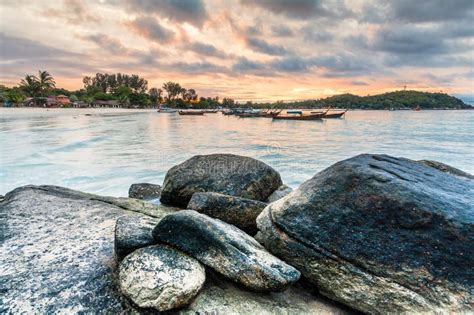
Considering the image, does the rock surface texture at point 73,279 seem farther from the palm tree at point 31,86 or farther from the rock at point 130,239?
the palm tree at point 31,86

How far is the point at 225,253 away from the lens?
8.23 feet

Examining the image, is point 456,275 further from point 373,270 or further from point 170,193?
point 170,193

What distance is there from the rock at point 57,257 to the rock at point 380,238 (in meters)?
1.55

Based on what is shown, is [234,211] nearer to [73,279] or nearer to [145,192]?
[73,279]

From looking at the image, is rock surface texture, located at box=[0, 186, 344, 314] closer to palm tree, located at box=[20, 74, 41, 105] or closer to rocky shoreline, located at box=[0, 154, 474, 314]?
rocky shoreline, located at box=[0, 154, 474, 314]

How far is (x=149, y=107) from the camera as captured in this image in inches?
6127

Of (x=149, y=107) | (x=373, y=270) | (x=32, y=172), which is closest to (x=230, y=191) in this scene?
(x=373, y=270)

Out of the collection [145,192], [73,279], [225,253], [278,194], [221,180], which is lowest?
[145,192]

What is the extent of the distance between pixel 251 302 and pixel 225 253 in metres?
0.42

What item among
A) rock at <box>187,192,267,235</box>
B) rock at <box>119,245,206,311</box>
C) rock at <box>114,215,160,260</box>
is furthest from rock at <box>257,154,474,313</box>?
rock at <box>114,215,160,260</box>

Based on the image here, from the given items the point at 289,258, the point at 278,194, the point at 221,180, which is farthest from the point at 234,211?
the point at 278,194

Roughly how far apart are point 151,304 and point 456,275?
2.23 meters

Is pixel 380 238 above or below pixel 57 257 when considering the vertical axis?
above

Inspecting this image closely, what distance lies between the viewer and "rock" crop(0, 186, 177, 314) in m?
2.30
